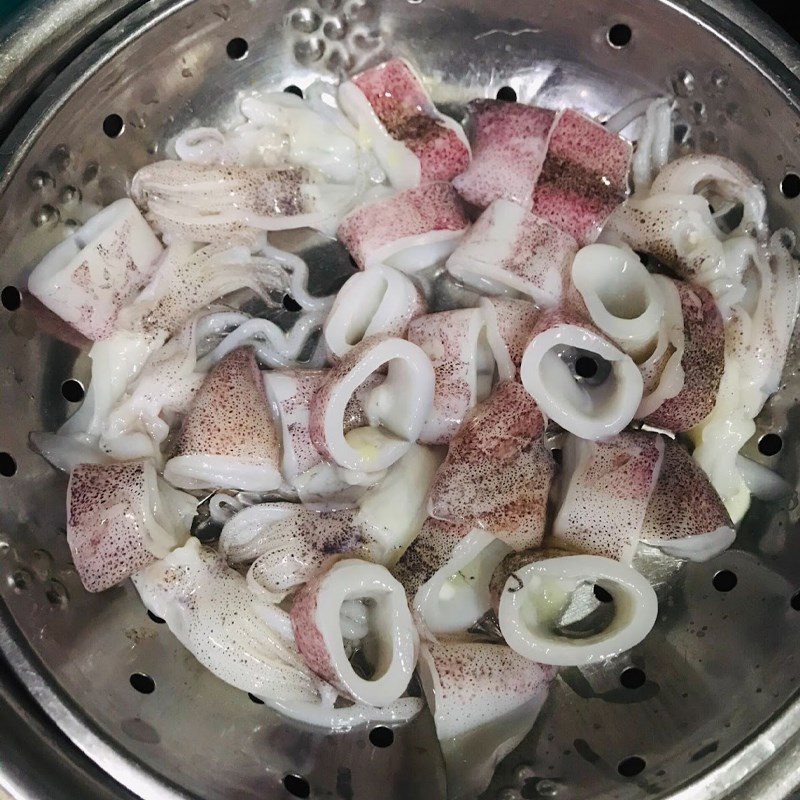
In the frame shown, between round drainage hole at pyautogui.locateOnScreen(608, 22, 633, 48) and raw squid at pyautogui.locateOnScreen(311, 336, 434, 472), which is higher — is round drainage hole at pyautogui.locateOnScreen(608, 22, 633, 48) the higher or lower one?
the higher one

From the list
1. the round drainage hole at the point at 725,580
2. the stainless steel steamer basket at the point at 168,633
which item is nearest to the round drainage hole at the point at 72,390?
the stainless steel steamer basket at the point at 168,633

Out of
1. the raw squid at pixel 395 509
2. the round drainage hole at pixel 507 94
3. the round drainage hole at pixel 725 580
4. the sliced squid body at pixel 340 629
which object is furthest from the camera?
the round drainage hole at pixel 507 94

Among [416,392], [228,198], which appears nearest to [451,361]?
[416,392]

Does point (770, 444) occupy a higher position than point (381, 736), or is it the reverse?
point (770, 444)

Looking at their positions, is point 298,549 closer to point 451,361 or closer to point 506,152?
point 451,361

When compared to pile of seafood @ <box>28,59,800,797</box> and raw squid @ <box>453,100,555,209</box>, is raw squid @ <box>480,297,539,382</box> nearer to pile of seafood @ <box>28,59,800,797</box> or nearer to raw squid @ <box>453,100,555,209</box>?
pile of seafood @ <box>28,59,800,797</box>

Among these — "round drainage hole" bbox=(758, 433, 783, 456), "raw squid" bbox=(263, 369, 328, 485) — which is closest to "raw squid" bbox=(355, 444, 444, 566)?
"raw squid" bbox=(263, 369, 328, 485)

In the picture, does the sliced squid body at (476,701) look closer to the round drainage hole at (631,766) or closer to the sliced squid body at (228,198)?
the round drainage hole at (631,766)

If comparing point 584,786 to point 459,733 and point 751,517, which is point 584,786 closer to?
point 459,733
